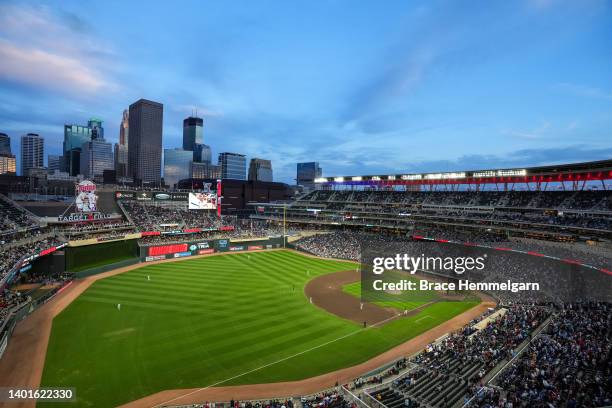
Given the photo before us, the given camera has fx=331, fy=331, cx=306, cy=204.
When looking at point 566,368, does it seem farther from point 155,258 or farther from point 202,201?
point 202,201

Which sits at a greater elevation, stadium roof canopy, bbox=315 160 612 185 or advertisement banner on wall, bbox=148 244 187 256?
stadium roof canopy, bbox=315 160 612 185

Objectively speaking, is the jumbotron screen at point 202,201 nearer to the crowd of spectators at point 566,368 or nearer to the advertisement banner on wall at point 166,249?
the advertisement banner on wall at point 166,249

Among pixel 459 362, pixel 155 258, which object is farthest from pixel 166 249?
pixel 459 362

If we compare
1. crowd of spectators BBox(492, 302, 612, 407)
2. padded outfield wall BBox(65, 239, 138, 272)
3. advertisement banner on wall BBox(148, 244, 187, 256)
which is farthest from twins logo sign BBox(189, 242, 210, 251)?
crowd of spectators BBox(492, 302, 612, 407)

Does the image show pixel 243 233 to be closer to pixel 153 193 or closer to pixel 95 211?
pixel 153 193

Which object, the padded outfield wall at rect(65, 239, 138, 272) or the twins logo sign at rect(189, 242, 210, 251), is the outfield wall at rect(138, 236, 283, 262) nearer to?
the twins logo sign at rect(189, 242, 210, 251)

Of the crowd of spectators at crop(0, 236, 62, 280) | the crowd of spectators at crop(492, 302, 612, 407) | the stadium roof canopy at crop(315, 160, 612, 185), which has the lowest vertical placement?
the crowd of spectators at crop(492, 302, 612, 407)

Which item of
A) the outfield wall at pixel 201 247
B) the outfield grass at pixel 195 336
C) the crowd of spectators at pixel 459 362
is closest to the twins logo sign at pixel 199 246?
the outfield wall at pixel 201 247
